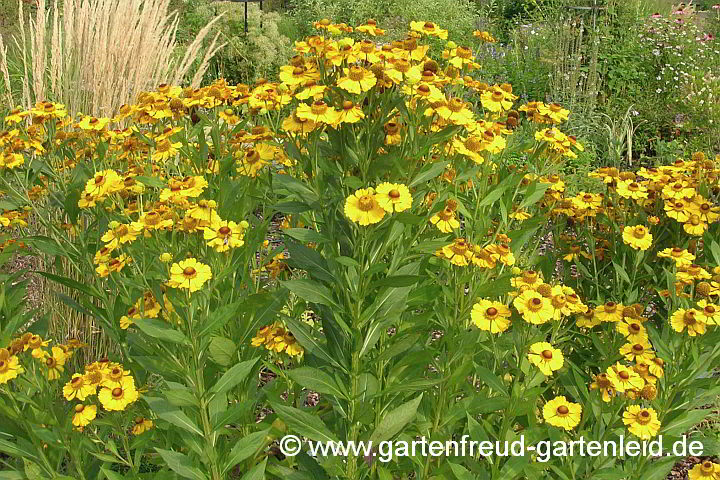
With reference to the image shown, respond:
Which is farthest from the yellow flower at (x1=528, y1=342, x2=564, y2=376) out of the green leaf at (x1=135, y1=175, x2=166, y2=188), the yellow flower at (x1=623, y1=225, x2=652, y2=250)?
the green leaf at (x1=135, y1=175, x2=166, y2=188)

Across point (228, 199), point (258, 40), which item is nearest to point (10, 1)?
point (258, 40)

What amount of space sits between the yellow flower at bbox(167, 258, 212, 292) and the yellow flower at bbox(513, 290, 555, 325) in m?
0.73

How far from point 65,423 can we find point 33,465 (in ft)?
0.46

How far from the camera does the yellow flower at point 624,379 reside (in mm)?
1655

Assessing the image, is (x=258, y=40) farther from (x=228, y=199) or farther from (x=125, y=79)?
(x=228, y=199)

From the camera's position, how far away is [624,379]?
5.48 ft

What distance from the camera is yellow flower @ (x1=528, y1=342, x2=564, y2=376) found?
5.49 feet

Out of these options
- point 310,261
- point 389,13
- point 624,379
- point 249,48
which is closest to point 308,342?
point 310,261

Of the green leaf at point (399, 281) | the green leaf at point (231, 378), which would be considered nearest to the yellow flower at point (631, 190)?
the green leaf at point (399, 281)

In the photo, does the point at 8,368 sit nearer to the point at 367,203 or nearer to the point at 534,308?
the point at 367,203

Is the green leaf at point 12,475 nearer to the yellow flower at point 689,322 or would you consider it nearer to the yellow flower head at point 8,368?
the yellow flower head at point 8,368

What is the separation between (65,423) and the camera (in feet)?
6.25

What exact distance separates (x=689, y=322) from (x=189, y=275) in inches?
48.2

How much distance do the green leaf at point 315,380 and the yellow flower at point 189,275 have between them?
32cm
